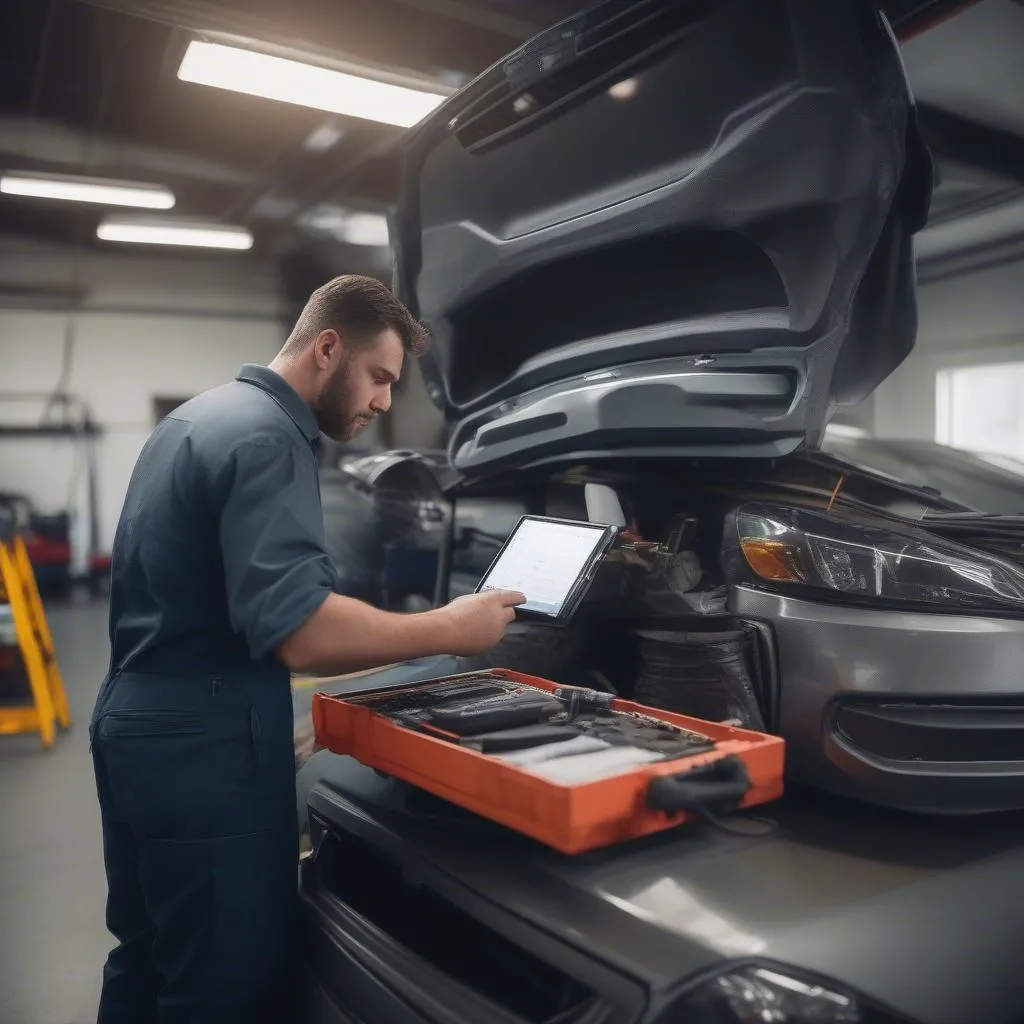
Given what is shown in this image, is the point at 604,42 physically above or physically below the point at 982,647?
above

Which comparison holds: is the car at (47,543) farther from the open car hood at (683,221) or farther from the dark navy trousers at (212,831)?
the dark navy trousers at (212,831)

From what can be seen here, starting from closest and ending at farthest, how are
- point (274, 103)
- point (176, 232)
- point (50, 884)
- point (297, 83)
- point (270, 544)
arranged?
1. point (270, 544)
2. point (50, 884)
3. point (297, 83)
4. point (274, 103)
5. point (176, 232)

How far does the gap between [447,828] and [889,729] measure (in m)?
0.64

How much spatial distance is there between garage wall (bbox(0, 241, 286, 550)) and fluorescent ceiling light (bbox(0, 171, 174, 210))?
120 inches

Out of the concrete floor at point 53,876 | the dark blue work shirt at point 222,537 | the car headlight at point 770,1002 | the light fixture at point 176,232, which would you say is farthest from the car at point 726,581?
the light fixture at point 176,232

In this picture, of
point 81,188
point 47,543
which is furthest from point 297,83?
point 47,543

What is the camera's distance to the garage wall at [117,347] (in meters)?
9.41

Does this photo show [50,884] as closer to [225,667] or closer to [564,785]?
[225,667]

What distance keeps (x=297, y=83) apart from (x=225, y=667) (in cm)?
354

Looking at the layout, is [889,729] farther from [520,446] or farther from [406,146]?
[406,146]

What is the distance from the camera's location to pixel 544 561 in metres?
1.48

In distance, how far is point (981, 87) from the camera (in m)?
1.45

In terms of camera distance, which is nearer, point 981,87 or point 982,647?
point 982,647

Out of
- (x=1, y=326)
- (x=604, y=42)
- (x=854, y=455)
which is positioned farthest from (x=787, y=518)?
(x=1, y=326)
